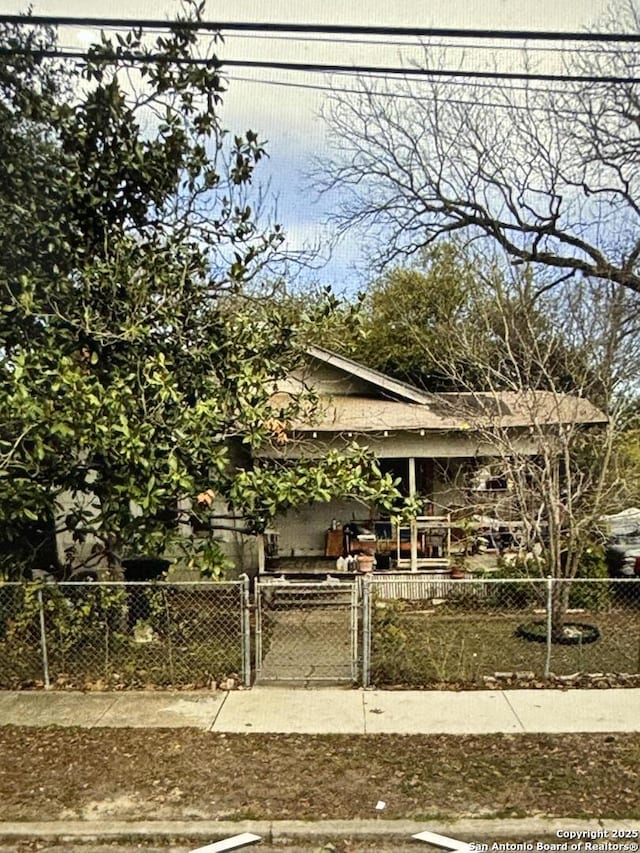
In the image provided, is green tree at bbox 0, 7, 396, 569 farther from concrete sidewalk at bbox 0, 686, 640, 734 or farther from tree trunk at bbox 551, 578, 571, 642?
tree trunk at bbox 551, 578, 571, 642

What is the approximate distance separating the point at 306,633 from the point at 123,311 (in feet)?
14.5

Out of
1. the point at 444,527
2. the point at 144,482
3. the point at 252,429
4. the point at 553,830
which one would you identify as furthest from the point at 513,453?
the point at 553,830

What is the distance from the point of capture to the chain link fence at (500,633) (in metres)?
6.61

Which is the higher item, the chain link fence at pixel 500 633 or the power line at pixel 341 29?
the power line at pixel 341 29

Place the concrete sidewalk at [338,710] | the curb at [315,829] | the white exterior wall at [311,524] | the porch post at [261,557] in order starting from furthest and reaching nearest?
the white exterior wall at [311,524], the porch post at [261,557], the concrete sidewalk at [338,710], the curb at [315,829]

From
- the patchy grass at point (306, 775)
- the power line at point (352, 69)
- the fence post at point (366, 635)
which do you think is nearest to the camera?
the patchy grass at point (306, 775)

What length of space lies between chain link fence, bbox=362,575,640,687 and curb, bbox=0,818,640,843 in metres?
2.41

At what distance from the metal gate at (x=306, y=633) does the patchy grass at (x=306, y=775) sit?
1.41 meters

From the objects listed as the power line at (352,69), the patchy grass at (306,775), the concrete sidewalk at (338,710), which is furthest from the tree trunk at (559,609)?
the power line at (352,69)

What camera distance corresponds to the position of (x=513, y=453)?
9422 millimetres

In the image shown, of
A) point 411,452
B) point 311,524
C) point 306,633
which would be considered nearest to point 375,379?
point 411,452

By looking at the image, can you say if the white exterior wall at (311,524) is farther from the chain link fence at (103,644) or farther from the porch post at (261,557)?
the chain link fence at (103,644)

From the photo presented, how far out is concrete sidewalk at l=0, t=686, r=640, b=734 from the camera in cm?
557

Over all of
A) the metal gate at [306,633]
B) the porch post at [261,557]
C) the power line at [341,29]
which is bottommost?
the metal gate at [306,633]
